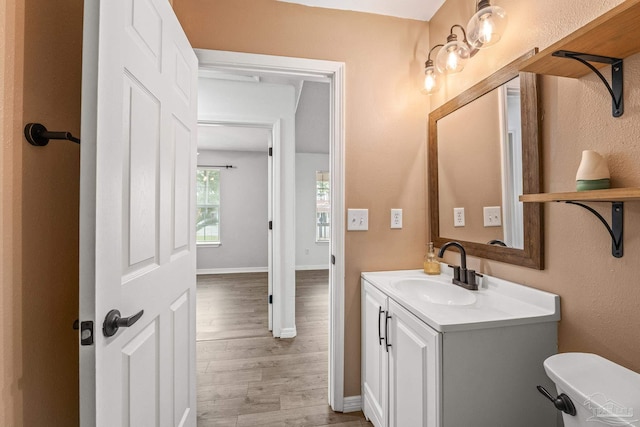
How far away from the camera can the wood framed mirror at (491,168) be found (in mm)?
1156

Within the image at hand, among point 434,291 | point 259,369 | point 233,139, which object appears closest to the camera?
point 434,291

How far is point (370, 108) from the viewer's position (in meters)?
1.77

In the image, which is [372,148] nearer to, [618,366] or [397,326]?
[397,326]

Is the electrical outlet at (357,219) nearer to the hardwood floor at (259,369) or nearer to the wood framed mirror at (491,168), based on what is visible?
the wood framed mirror at (491,168)

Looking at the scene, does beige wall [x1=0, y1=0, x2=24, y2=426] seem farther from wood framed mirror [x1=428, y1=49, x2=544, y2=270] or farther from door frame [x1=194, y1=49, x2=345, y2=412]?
wood framed mirror [x1=428, y1=49, x2=544, y2=270]

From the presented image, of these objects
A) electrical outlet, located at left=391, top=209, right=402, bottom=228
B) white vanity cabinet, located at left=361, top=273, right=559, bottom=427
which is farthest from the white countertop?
electrical outlet, located at left=391, top=209, right=402, bottom=228

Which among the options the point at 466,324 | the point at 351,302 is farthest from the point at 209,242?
the point at 466,324

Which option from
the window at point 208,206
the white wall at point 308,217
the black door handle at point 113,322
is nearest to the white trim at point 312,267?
the white wall at point 308,217

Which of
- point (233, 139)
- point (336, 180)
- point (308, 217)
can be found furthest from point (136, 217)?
point (308, 217)

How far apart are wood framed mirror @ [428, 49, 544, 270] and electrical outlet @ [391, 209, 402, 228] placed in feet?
0.67

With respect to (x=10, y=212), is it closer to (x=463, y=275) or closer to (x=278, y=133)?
(x=463, y=275)

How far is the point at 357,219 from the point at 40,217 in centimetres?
140

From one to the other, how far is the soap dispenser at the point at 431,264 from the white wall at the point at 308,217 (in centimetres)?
430

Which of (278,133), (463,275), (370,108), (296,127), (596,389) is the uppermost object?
(296,127)
